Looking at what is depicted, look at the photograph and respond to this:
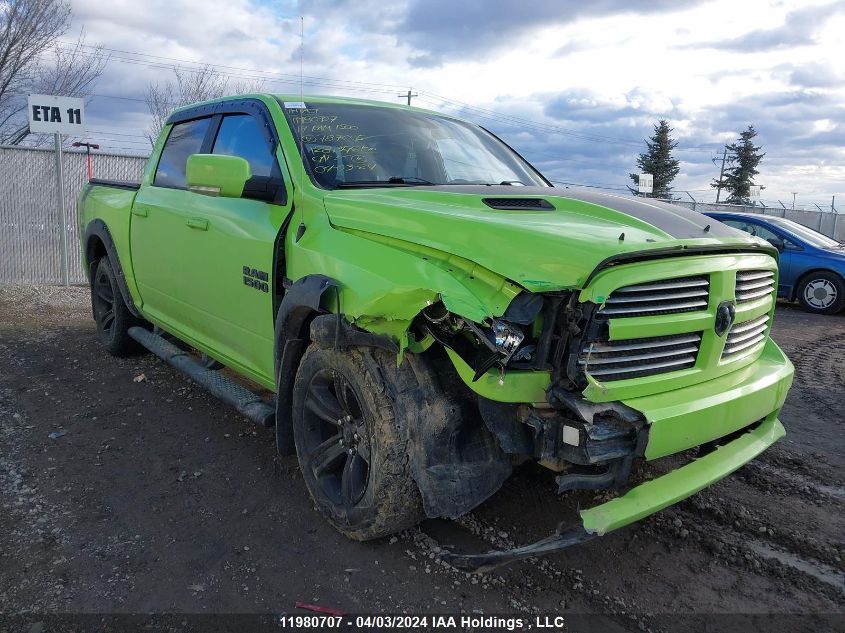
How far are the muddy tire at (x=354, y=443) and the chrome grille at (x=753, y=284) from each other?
4.98ft

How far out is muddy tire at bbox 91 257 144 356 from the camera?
230 inches

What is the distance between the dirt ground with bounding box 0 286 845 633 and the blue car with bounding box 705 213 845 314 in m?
6.66

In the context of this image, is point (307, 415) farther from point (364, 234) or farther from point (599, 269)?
point (599, 269)

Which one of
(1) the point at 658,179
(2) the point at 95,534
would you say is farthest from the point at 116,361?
(1) the point at 658,179

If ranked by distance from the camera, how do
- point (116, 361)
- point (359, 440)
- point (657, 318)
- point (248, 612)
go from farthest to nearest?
point (116, 361), point (359, 440), point (248, 612), point (657, 318)

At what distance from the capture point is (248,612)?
261 centimetres

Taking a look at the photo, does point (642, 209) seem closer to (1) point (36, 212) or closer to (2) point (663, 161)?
(1) point (36, 212)

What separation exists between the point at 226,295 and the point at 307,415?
1059mm

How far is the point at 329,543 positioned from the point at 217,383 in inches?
59.4

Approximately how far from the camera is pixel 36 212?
36.5 ft

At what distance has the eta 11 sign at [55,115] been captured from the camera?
9.96m

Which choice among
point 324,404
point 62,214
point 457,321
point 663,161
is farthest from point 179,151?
point 663,161

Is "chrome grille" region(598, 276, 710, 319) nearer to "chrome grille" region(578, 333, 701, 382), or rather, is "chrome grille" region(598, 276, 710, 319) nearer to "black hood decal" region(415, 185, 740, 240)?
"chrome grille" region(578, 333, 701, 382)

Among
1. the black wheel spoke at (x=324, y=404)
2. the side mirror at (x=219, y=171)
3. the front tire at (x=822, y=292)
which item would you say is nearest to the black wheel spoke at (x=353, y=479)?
the black wheel spoke at (x=324, y=404)
